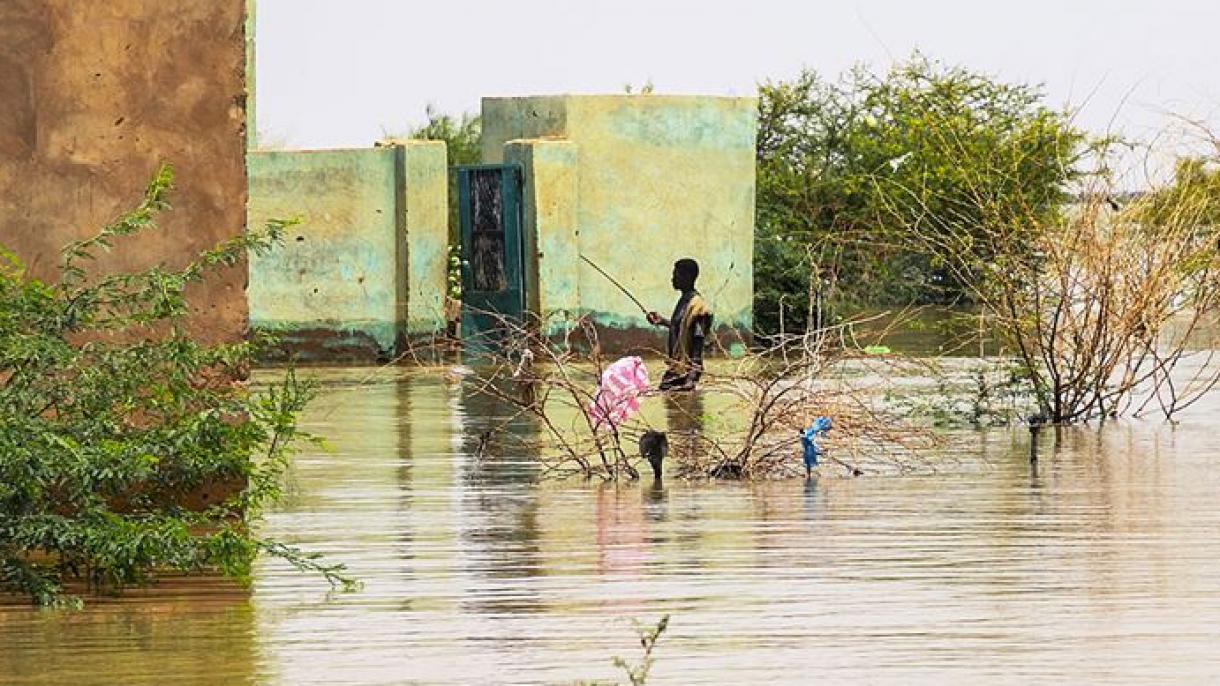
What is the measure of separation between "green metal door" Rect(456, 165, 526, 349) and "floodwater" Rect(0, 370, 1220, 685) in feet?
40.4

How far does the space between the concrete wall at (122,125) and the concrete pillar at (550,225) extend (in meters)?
15.5

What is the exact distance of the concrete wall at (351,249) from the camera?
2745cm

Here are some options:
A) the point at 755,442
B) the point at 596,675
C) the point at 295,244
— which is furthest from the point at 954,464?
the point at 295,244

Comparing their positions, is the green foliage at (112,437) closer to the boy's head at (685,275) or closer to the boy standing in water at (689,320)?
the boy standing in water at (689,320)

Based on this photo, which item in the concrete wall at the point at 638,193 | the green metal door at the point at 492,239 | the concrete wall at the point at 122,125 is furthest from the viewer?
the concrete wall at the point at 638,193

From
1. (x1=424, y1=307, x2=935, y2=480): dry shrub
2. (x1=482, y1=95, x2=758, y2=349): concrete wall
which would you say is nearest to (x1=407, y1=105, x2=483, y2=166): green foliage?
(x1=482, y1=95, x2=758, y2=349): concrete wall

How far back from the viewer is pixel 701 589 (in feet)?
34.8

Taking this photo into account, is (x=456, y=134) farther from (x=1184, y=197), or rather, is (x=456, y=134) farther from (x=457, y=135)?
(x=1184, y=197)

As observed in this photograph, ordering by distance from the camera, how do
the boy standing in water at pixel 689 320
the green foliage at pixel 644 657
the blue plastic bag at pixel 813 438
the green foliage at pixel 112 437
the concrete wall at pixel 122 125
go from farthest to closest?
the boy standing in water at pixel 689 320, the blue plastic bag at pixel 813 438, the concrete wall at pixel 122 125, the green foliage at pixel 112 437, the green foliage at pixel 644 657

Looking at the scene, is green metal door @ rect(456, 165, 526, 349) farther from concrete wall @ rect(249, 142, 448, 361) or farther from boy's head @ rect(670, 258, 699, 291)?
boy's head @ rect(670, 258, 699, 291)

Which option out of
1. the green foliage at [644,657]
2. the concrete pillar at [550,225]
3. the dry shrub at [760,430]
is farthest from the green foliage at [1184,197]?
the green foliage at [644,657]

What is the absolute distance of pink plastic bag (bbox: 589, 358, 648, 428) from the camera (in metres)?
15.2

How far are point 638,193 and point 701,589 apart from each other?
18.4m

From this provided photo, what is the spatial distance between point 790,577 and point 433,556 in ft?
5.17
